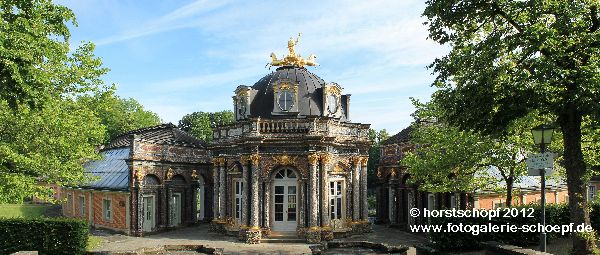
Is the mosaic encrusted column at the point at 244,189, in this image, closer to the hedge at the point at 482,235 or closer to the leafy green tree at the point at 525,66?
the hedge at the point at 482,235

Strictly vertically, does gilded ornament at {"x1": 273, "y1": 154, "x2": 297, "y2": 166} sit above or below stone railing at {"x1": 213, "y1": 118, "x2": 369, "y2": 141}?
below

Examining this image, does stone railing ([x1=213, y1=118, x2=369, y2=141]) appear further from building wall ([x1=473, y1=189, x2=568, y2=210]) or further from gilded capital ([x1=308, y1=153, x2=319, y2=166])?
building wall ([x1=473, y1=189, x2=568, y2=210])

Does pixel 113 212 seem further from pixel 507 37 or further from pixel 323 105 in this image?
pixel 507 37

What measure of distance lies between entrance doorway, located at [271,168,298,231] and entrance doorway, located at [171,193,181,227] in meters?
8.34

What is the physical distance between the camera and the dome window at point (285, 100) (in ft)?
88.2

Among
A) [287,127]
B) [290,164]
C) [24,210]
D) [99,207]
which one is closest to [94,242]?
[99,207]

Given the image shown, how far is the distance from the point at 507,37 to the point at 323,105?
49.4 feet

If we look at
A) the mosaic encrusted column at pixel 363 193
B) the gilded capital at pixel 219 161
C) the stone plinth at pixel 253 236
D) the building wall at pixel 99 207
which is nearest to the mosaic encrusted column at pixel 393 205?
the mosaic encrusted column at pixel 363 193

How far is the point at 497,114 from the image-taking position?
1354cm

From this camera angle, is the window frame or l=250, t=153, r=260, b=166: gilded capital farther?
the window frame

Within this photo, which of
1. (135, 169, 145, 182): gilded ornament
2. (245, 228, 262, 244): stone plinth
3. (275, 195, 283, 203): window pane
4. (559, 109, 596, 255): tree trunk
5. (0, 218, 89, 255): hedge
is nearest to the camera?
(559, 109, 596, 255): tree trunk

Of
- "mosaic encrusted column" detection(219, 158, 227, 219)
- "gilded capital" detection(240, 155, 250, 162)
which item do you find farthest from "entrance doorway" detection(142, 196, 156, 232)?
"gilded capital" detection(240, 155, 250, 162)

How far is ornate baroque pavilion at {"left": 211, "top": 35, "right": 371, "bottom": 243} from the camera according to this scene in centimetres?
2469

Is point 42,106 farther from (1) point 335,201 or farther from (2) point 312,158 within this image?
(1) point 335,201
